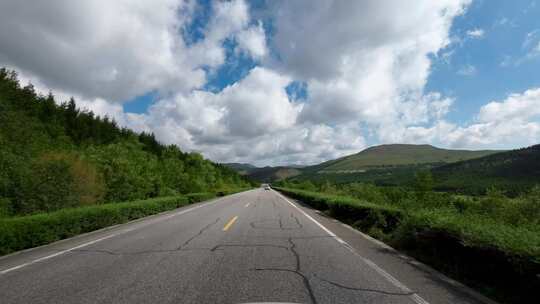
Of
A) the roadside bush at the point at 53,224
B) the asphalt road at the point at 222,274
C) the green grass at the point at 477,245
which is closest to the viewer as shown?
the asphalt road at the point at 222,274

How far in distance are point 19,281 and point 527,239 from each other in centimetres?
810

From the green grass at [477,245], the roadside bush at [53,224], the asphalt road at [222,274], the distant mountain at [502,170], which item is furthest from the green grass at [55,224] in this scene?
the distant mountain at [502,170]

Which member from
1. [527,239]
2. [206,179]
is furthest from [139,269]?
[206,179]

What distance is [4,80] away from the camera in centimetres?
3238

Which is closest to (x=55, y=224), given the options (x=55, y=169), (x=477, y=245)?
(x=55, y=169)

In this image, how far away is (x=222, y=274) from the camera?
468 centimetres

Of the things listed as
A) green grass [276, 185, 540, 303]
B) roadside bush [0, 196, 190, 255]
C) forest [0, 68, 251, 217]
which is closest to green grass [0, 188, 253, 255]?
roadside bush [0, 196, 190, 255]

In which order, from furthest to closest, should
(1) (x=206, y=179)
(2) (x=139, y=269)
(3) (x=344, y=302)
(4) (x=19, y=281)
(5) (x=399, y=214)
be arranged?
(1) (x=206, y=179), (5) (x=399, y=214), (2) (x=139, y=269), (4) (x=19, y=281), (3) (x=344, y=302)

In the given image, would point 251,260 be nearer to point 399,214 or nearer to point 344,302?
point 344,302

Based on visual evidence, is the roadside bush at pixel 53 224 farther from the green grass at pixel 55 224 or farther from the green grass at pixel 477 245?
the green grass at pixel 477 245

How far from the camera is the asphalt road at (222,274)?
378 centimetres

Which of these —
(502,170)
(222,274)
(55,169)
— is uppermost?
(502,170)

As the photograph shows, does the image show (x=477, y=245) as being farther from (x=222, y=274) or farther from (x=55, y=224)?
(x=55, y=224)

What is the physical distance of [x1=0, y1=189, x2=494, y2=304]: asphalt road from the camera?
378 centimetres
